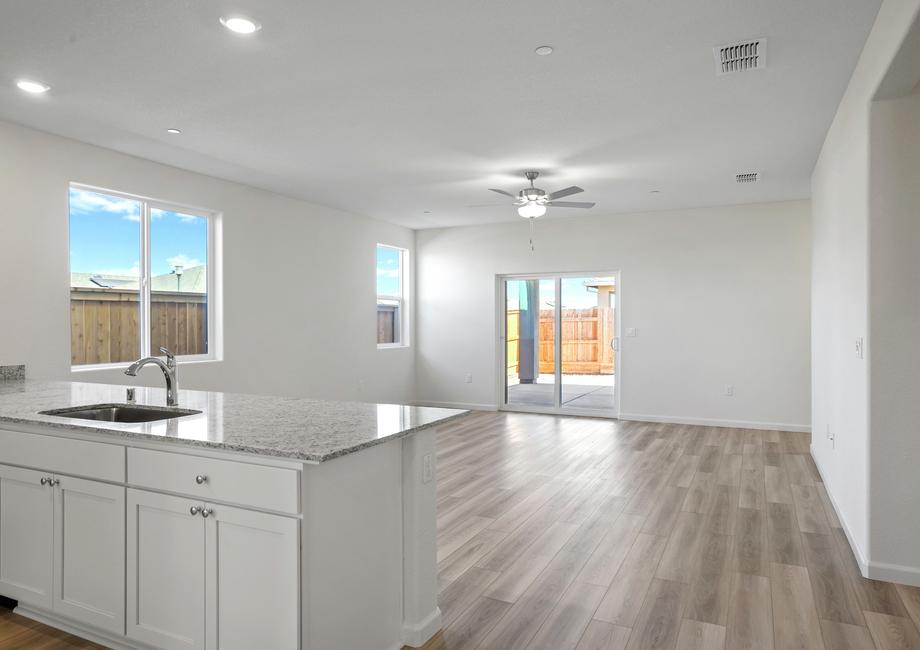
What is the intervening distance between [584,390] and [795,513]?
419 cm

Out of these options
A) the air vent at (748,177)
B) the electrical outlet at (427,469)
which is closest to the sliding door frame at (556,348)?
the air vent at (748,177)

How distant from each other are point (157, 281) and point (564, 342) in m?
5.03

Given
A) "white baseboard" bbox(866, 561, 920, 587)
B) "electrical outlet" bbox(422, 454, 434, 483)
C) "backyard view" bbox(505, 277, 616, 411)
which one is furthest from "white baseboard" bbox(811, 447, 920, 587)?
"backyard view" bbox(505, 277, 616, 411)

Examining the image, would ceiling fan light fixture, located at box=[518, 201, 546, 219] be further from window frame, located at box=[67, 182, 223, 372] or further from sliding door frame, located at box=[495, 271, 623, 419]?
window frame, located at box=[67, 182, 223, 372]

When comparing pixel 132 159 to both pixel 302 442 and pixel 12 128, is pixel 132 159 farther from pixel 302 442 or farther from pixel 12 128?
pixel 302 442

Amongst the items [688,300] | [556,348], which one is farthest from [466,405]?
A: [688,300]

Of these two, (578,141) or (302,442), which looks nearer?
(302,442)

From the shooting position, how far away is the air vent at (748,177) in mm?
5583

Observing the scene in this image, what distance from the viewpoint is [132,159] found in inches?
192

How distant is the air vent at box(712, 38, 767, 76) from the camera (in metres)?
2.98

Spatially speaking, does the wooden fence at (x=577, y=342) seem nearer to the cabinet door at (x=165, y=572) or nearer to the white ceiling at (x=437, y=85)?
the white ceiling at (x=437, y=85)

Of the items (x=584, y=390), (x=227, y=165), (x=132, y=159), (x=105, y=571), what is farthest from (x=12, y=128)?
(x=584, y=390)

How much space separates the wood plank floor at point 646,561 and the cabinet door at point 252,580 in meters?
0.71

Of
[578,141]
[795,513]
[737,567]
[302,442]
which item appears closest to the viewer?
[302,442]
